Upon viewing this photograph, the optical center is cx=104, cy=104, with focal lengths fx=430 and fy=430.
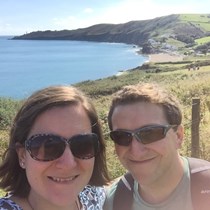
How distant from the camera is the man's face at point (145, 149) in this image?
2.45m

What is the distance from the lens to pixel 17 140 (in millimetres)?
2119

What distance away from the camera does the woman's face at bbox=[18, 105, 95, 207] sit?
200 cm

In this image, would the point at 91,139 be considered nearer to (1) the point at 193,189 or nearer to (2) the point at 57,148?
(2) the point at 57,148

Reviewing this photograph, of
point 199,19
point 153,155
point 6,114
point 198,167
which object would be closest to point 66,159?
point 153,155

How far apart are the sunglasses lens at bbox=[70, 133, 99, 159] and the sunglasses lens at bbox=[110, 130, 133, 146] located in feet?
0.96

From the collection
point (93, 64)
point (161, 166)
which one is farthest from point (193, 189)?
point (93, 64)

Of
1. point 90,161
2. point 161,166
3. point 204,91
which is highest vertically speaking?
point 90,161

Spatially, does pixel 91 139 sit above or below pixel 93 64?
above

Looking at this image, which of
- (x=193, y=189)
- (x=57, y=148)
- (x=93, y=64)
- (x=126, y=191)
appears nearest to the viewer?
(x=57, y=148)

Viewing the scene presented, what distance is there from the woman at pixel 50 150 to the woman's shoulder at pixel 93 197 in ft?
0.60

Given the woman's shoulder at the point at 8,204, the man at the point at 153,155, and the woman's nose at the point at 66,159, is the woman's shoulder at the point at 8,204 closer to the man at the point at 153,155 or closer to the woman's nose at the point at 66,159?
the woman's nose at the point at 66,159

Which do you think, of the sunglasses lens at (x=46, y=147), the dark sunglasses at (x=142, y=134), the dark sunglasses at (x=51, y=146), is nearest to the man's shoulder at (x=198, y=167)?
the dark sunglasses at (x=142, y=134)

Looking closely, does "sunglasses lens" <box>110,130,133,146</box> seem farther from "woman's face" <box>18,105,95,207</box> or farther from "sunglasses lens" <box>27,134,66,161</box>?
"sunglasses lens" <box>27,134,66,161</box>

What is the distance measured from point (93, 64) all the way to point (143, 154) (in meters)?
112
